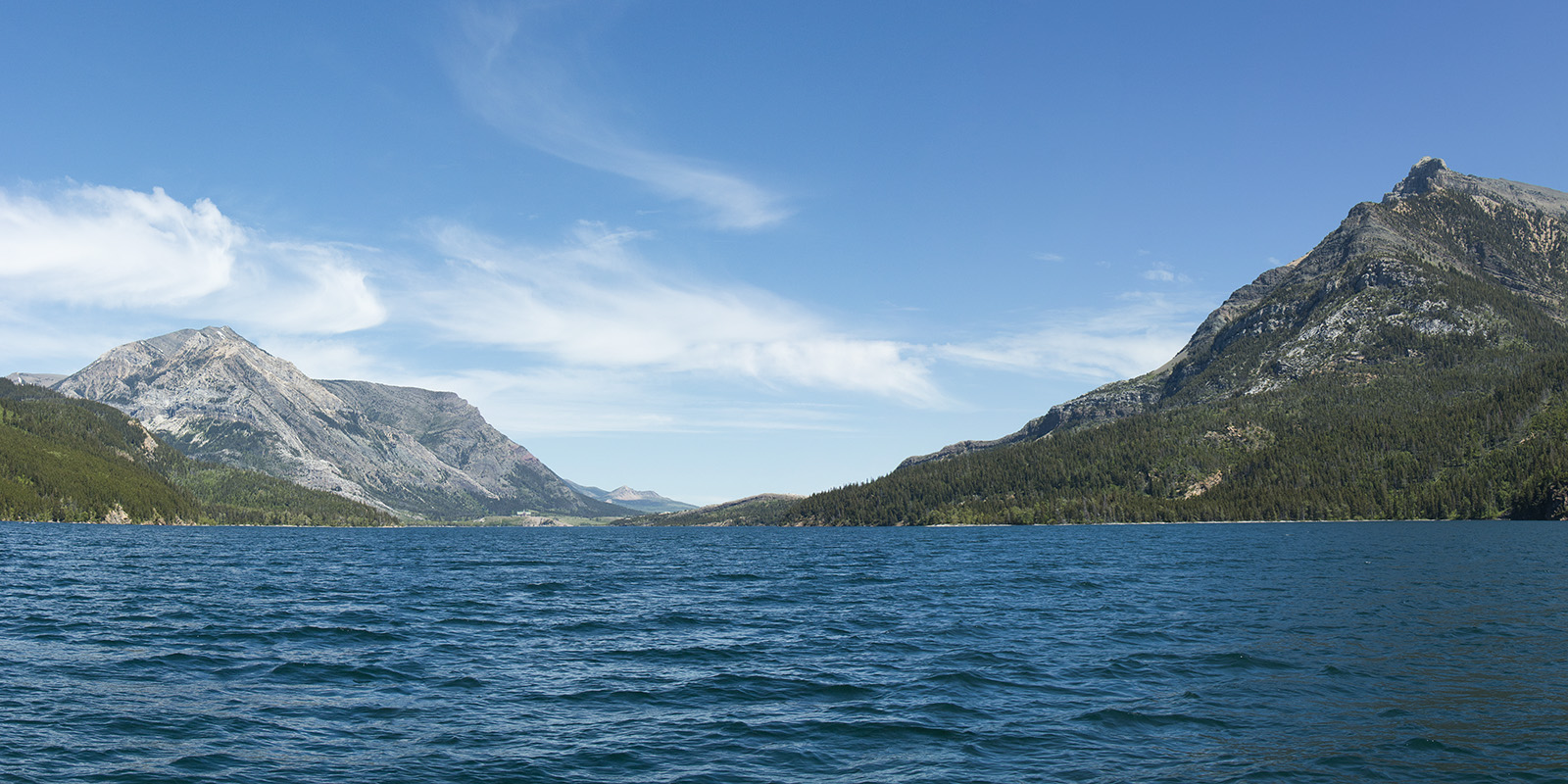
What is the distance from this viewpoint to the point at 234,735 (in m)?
24.4

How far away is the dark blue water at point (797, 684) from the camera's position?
21.8 m

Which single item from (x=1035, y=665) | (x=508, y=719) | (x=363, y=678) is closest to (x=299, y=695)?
(x=363, y=678)

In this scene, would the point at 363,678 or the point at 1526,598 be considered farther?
the point at 1526,598

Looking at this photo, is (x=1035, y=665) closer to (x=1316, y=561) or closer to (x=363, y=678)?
(x=363, y=678)

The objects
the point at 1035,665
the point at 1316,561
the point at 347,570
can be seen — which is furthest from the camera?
the point at 347,570

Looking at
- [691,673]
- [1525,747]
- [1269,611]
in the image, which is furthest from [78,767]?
[1269,611]

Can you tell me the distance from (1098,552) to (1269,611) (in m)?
73.6

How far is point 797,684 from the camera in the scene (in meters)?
32.4

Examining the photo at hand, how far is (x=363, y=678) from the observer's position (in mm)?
33031

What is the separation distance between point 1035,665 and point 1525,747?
54.3 feet

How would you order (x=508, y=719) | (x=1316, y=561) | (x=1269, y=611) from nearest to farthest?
(x=508, y=719) → (x=1269, y=611) → (x=1316, y=561)

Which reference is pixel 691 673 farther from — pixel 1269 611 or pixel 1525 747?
pixel 1269 611

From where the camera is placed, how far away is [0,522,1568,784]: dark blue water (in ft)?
71.5

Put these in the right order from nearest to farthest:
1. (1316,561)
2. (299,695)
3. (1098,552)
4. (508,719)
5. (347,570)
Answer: (508,719), (299,695), (1316,561), (347,570), (1098,552)
